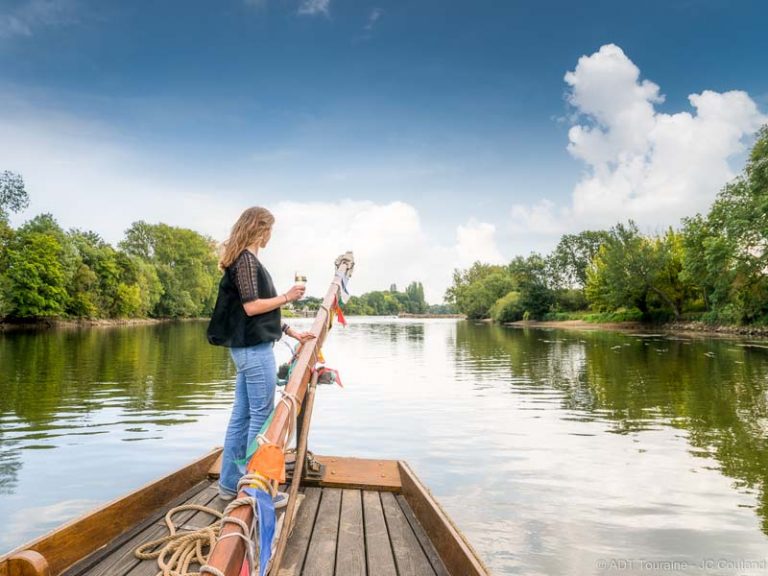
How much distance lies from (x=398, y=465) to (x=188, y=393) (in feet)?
32.0

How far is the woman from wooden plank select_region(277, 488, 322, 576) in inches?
28.6

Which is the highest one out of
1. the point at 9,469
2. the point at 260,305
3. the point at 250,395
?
the point at 260,305

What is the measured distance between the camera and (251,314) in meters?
3.32

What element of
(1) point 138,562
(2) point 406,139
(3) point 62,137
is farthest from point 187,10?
(1) point 138,562

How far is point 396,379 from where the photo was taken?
53.7ft

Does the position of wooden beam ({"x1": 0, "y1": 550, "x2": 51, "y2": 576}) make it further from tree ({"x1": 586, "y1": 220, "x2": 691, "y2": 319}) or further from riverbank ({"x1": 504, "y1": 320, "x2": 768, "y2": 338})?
tree ({"x1": 586, "y1": 220, "x2": 691, "y2": 319})

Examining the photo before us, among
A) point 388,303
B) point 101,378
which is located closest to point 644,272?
point 101,378

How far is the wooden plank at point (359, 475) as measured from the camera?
14.4ft

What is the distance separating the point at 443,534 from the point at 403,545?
0.34 metres

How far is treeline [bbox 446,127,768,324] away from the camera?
33.8 meters

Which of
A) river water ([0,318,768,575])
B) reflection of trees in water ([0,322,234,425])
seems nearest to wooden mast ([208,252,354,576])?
river water ([0,318,768,575])

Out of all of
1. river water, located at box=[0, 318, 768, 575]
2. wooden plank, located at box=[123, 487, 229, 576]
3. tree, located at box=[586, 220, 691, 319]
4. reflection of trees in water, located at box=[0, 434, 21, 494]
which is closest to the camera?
wooden plank, located at box=[123, 487, 229, 576]

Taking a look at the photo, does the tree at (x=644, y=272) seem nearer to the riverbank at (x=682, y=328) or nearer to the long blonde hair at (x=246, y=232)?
the riverbank at (x=682, y=328)

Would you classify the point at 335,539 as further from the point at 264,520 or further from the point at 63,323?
the point at 63,323
